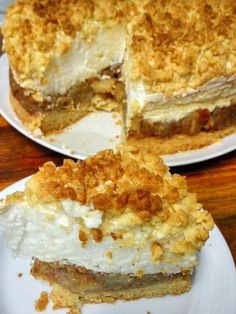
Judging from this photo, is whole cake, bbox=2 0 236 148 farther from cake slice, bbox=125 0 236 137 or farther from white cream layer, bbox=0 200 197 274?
white cream layer, bbox=0 200 197 274

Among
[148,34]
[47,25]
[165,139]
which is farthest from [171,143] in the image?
[47,25]

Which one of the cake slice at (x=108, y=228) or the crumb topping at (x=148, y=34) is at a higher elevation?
the crumb topping at (x=148, y=34)

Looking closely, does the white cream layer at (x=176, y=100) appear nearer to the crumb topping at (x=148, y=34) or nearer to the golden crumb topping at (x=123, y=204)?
the crumb topping at (x=148, y=34)

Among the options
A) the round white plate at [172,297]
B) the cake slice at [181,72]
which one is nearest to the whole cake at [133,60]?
the cake slice at [181,72]

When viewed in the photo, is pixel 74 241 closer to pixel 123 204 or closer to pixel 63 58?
pixel 123 204

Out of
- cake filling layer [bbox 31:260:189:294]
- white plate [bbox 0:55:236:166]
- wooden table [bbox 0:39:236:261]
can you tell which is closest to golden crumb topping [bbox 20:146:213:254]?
cake filling layer [bbox 31:260:189:294]

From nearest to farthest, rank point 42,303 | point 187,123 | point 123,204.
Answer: point 123,204 < point 42,303 < point 187,123

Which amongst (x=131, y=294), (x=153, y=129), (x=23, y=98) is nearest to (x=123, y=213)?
(x=131, y=294)
